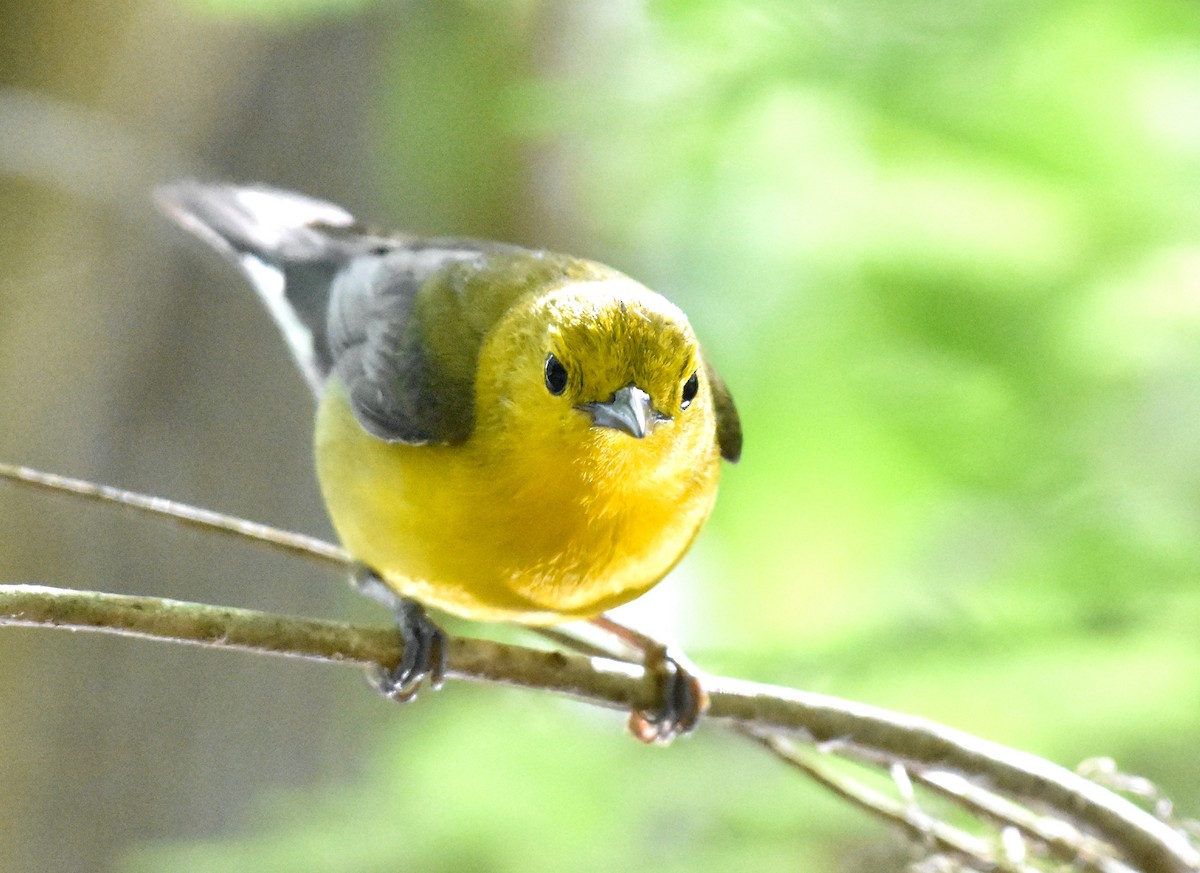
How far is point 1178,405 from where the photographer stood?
372 cm

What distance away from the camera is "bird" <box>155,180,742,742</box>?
2539mm

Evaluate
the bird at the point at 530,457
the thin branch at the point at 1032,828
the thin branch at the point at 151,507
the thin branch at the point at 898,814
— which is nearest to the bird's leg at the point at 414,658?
the bird at the point at 530,457

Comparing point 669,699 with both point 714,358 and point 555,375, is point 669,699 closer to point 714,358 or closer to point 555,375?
point 555,375

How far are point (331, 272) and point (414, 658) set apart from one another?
1555mm

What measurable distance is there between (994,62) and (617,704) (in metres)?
1.89

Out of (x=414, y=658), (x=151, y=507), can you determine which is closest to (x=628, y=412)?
(x=414, y=658)

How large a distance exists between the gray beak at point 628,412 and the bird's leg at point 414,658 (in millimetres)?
497

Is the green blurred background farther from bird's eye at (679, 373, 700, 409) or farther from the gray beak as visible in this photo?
the gray beak

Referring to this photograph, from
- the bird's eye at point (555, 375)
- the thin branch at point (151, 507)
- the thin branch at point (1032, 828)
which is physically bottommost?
the thin branch at point (151, 507)

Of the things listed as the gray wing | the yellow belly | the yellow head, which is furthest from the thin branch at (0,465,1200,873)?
the gray wing

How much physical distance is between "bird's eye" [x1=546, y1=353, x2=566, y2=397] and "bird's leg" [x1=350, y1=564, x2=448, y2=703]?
0.50 m

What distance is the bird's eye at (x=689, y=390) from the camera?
2.60m

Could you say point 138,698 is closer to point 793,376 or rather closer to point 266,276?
point 266,276

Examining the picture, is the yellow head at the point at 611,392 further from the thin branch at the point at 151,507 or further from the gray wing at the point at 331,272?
the thin branch at the point at 151,507
